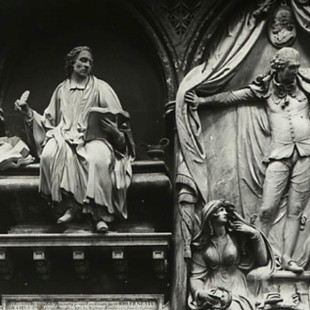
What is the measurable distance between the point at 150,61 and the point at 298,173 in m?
2.41

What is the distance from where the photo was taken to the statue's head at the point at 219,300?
39.8 feet

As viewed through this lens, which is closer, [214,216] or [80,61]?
[214,216]

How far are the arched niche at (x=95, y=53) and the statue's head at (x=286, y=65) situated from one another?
1402 millimetres

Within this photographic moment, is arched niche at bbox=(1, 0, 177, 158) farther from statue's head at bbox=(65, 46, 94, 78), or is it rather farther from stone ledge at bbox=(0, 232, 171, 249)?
stone ledge at bbox=(0, 232, 171, 249)

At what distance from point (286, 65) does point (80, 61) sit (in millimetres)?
2298

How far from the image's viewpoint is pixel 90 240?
41.3 feet

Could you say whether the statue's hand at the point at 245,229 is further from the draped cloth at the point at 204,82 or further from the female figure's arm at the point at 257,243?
the draped cloth at the point at 204,82

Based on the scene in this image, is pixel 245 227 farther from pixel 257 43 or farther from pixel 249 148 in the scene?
pixel 257 43

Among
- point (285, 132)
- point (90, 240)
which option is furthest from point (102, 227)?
point (285, 132)

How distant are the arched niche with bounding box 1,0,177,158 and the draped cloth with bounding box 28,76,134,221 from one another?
0.57m

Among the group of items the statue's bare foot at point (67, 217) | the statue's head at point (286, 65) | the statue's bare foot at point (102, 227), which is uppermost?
the statue's head at point (286, 65)

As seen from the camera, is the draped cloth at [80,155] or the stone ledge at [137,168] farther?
the stone ledge at [137,168]

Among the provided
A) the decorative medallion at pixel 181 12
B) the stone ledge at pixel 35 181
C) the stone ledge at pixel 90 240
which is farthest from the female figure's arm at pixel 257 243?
the decorative medallion at pixel 181 12

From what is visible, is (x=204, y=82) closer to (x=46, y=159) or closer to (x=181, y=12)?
(x=181, y=12)
